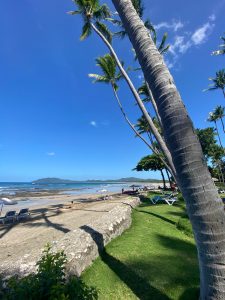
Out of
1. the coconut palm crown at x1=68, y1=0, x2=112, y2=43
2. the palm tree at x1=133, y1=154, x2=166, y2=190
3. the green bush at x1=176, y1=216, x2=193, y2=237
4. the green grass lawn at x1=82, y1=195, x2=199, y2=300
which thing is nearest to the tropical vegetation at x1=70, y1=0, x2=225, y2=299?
the green grass lawn at x1=82, y1=195, x2=199, y2=300

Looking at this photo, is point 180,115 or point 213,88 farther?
point 213,88

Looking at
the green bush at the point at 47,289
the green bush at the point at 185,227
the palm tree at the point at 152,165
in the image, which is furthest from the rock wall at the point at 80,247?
the palm tree at the point at 152,165

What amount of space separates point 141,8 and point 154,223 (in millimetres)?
12867

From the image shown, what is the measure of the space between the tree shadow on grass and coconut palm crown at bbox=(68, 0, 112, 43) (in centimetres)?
1280

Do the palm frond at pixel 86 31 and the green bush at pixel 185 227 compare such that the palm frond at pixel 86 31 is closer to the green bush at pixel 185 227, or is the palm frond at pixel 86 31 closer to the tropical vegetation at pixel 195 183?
the green bush at pixel 185 227

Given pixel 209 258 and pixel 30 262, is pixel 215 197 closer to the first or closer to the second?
pixel 209 258

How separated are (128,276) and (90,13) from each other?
14.5 meters

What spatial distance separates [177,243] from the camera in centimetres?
894

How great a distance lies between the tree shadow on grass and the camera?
527 centimetres

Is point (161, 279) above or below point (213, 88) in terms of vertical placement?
below

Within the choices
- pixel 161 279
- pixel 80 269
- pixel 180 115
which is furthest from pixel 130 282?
pixel 180 115

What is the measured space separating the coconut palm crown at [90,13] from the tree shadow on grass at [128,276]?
12.8 m

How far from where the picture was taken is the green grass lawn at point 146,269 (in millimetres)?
5371

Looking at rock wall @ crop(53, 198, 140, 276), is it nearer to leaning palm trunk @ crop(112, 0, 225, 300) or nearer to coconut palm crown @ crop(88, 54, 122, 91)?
leaning palm trunk @ crop(112, 0, 225, 300)
